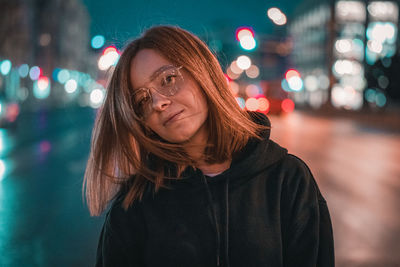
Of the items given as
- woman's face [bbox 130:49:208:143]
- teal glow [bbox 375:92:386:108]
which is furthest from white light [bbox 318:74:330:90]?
woman's face [bbox 130:49:208:143]

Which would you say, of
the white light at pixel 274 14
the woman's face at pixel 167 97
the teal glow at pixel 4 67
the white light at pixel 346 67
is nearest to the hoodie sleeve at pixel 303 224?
the woman's face at pixel 167 97

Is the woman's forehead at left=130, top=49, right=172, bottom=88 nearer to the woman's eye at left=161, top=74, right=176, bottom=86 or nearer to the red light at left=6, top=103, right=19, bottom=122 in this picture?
the woman's eye at left=161, top=74, right=176, bottom=86

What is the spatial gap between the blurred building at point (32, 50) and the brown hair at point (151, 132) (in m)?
16.5

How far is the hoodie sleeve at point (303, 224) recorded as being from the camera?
5.26 ft

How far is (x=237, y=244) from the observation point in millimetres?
1610

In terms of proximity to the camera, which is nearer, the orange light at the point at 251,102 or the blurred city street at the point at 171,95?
the blurred city street at the point at 171,95

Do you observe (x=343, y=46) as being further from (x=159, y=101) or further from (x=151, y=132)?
(x=159, y=101)

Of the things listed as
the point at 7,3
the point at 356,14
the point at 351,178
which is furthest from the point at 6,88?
the point at 356,14

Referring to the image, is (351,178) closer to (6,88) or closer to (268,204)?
(268,204)

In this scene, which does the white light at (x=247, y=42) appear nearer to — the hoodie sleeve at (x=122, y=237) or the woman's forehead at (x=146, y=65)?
the woman's forehead at (x=146, y=65)

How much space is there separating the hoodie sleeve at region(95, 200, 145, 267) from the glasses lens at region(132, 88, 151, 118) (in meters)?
0.42

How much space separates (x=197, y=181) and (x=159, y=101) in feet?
1.24

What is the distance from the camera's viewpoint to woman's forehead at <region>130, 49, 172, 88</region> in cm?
166

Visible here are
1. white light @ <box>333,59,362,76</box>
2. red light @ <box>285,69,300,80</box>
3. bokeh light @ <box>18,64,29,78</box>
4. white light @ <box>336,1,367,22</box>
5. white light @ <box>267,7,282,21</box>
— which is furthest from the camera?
white light @ <box>336,1,367,22</box>
